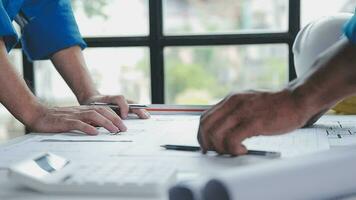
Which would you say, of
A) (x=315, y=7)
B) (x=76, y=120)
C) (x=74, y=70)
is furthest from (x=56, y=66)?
(x=315, y=7)

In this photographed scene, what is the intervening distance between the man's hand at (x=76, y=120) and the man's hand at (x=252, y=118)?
35 centimetres

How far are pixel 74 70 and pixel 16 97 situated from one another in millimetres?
341

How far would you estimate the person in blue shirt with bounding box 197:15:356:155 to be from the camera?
732 mm

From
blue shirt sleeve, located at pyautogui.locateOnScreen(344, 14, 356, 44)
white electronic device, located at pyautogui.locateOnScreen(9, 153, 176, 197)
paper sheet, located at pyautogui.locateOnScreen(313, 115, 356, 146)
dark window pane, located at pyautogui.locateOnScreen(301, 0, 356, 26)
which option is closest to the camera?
white electronic device, located at pyautogui.locateOnScreen(9, 153, 176, 197)

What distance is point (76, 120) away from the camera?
1.05m

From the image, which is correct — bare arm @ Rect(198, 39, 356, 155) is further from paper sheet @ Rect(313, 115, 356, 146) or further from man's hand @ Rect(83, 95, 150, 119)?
man's hand @ Rect(83, 95, 150, 119)

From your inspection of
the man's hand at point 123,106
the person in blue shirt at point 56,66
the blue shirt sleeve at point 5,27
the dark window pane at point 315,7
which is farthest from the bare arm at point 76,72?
the dark window pane at point 315,7

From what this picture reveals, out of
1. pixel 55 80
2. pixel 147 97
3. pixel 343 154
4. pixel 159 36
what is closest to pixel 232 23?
pixel 159 36

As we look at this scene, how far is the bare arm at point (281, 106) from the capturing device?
73cm

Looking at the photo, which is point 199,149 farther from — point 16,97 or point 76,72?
point 76,72

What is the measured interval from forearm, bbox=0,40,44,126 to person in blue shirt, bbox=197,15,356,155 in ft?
1.63

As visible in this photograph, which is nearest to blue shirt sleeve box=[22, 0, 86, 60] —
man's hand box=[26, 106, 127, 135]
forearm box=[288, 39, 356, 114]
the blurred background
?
man's hand box=[26, 106, 127, 135]

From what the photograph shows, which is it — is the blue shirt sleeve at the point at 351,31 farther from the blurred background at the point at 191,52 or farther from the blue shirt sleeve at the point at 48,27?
the blurred background at the point at 191,52

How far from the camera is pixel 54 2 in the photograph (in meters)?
1.41
